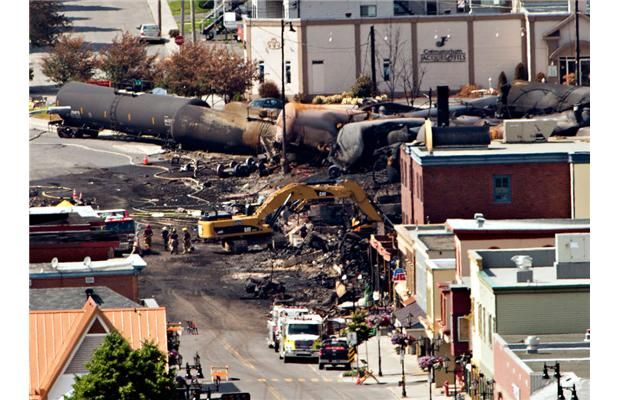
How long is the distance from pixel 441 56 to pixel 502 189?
63.4 m

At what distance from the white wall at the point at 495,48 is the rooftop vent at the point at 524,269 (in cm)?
8969

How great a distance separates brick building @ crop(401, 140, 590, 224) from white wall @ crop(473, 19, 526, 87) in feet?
202

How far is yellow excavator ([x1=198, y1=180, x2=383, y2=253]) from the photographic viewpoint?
4373 inches

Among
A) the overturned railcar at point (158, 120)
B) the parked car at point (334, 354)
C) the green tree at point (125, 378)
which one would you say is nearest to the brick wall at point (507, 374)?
the green tree at point (125, 378)

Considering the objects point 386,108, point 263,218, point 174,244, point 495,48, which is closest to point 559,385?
point 263,218

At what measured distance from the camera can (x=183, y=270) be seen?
350 ft

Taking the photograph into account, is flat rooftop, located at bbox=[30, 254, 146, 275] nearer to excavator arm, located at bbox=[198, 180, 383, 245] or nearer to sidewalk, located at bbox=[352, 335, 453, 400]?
sidewalk, located at bbox=[352, 335, 453, 400]

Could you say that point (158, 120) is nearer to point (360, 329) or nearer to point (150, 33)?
point (150, 33)

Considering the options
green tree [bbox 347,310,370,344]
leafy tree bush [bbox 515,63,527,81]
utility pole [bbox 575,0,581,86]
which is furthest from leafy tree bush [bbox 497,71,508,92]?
green tree [bbox 347,310,370,344]

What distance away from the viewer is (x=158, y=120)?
14575 centimetres

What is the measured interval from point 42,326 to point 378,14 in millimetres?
97908

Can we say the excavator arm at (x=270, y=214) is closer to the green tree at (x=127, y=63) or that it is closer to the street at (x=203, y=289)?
the street at (x=203, y=289)
